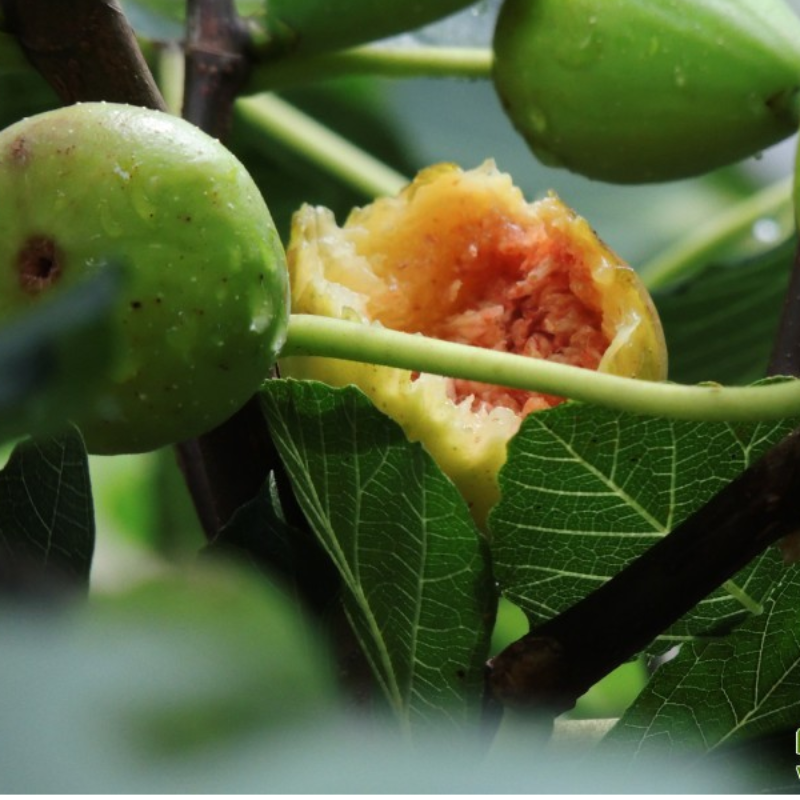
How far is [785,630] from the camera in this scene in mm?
575

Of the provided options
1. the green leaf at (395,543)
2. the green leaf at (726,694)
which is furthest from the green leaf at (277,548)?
the green leaf at (726,694)

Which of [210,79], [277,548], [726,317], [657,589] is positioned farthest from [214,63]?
[726,317]

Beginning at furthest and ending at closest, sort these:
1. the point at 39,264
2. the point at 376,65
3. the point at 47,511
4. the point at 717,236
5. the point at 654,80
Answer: the point at 717,236, the point at 376,65, the point at 654,80, the point at 47,511, the point at 39,264

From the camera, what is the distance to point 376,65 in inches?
30.9

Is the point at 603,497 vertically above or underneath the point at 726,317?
above

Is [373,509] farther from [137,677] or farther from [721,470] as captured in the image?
[137,677]

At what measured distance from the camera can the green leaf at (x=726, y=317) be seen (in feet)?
3.44

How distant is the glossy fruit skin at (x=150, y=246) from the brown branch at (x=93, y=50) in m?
0.06

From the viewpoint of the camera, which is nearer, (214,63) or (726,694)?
(726,694)

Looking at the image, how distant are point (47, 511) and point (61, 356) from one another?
0.90 ft

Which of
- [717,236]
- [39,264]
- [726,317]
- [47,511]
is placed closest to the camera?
[39,264]

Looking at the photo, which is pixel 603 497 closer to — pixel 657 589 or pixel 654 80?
pixel 657 589

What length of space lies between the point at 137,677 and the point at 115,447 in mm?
289

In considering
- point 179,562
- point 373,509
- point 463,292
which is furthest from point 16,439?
point 463,292
